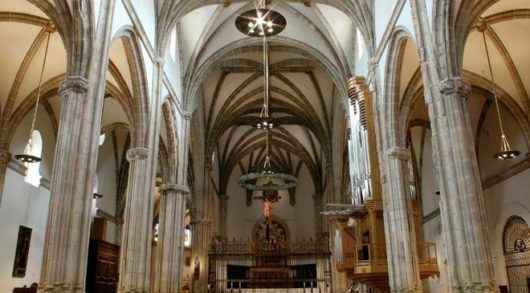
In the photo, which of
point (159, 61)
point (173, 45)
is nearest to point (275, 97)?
point (173, 45)

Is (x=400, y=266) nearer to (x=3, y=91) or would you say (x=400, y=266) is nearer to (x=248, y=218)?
(x=3, y=91)

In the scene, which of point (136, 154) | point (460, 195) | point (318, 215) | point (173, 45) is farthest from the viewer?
point (318, 215)

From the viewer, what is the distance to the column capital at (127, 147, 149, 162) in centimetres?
1471

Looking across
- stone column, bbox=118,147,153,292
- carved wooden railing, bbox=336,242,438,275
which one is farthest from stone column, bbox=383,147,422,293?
stone column, bbox=118,147,153,292

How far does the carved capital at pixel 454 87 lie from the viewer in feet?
32.6

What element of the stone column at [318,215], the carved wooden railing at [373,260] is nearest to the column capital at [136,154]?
the carved wooden railing at [373,260]

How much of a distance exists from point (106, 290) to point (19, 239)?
683 cm

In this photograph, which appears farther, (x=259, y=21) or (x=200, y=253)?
Answer: (x=200, y=253)

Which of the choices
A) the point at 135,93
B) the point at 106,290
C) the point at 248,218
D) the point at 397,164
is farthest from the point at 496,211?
the point at 248,218

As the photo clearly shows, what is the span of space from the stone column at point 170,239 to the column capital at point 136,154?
4400mm

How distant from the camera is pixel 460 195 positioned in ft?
30.6

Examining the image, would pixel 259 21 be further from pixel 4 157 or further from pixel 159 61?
pixel 4 157

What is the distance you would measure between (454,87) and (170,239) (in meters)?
12.1

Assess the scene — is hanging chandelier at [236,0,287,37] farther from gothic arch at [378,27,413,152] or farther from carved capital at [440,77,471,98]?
carved capital at [440,77,471,98]
